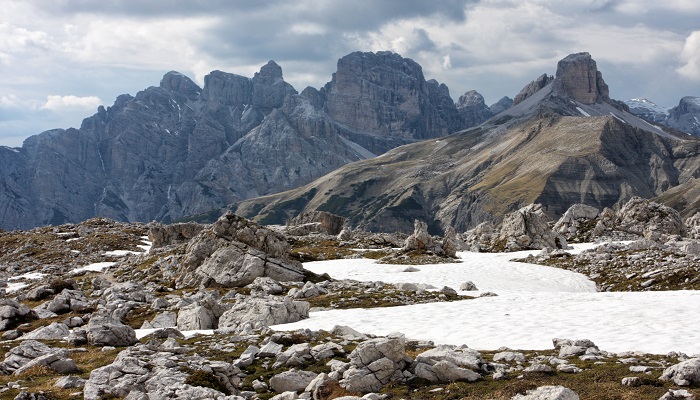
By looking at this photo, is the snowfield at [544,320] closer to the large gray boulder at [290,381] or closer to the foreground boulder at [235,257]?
the large gray boulder at [290,381]

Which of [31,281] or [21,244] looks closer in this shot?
[31,281]

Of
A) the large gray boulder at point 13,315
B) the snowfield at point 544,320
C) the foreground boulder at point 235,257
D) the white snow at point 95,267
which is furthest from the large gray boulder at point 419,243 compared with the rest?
the white snow at point 95,267

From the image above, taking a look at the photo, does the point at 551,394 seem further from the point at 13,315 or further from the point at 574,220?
the point at 574,220

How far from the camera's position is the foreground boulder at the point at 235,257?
51.9m

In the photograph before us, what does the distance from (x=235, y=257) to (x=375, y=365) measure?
35.3 meters

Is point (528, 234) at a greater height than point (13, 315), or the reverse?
point (528, 234)

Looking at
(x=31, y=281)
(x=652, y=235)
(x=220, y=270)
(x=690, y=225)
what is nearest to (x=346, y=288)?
(x=220, y=270)

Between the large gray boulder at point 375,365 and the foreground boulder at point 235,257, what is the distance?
32.0m

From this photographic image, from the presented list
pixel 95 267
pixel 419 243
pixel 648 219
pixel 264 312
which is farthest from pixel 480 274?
pixel 95 267

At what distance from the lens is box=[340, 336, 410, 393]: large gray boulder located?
19.0 m

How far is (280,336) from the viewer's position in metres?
26.1

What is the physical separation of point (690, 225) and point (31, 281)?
10081 cm

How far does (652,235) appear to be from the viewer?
7000 cm

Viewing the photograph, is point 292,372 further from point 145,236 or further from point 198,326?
point 145,236
